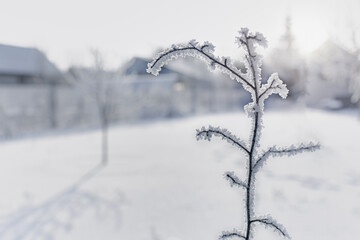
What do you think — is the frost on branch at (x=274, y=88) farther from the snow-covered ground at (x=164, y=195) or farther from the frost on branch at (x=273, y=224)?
the snow-covered ground at (x=164, y=195)

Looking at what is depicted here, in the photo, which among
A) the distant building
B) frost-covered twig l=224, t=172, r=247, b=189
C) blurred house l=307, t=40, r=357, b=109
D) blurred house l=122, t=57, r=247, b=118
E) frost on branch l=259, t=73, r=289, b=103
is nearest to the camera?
frost on branch l=259, t=73, r=289, b=103

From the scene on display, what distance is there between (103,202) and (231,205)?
221cm

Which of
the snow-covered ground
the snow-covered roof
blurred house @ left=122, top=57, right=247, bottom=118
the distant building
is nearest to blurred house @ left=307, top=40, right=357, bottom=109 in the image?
the snow-covered ground

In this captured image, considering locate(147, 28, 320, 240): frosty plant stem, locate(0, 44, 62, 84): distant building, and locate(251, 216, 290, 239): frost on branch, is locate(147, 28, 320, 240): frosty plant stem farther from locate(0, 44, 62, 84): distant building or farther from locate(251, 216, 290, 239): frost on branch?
locate(0, 44, 62, 84): distant building

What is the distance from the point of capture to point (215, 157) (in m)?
8.03

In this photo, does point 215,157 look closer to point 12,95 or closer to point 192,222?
point 192,222

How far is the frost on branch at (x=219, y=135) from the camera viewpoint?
1.57 m

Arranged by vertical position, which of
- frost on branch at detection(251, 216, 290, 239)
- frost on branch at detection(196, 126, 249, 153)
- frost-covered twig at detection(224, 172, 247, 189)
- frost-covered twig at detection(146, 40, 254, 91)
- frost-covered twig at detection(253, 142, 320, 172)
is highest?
frost-covered twig at detection(146, 40, 254, 91)

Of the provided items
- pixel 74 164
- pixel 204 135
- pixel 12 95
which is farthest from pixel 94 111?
pixel 204 135

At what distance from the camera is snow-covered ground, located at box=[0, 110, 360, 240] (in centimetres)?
362

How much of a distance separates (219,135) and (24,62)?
1956cm

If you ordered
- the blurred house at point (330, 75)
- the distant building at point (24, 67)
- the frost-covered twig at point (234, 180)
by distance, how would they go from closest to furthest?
the frost-covered twig at point (234, 180) → the blurred house at point (330, 75) → the distant building at point (24, 67)

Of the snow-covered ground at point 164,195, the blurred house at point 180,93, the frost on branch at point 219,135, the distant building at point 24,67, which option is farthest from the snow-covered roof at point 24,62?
the frost on branch at point 219,135

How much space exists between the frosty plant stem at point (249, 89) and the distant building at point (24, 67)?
15.8m
